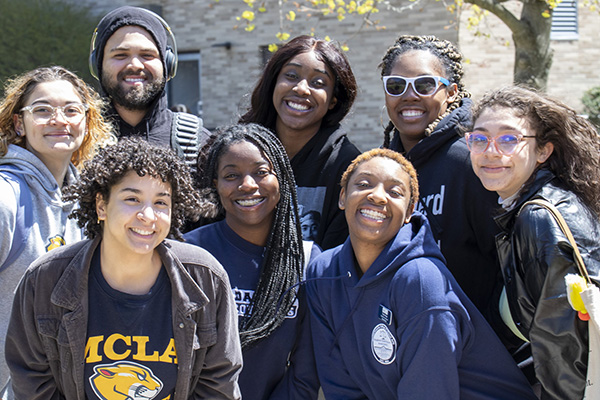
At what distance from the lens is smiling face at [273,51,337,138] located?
3719 millimetres

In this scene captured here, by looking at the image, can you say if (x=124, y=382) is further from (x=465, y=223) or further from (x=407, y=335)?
(x=465, y=223)

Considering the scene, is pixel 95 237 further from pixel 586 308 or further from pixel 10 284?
pixel 586 308

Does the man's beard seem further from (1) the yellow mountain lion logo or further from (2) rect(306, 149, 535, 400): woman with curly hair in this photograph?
(1) the yellow mountain lion logo

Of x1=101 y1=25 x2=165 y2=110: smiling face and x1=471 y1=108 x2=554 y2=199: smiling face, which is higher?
x1=101 y1=25 x2=165 y2=110: smiling face

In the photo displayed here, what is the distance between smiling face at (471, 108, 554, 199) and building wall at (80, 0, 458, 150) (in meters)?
10.2

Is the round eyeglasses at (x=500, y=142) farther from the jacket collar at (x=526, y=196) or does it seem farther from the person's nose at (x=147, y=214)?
the person's nose at (x=147, y=214)

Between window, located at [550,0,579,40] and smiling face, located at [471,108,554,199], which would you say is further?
window, located at [550,0,579,40]

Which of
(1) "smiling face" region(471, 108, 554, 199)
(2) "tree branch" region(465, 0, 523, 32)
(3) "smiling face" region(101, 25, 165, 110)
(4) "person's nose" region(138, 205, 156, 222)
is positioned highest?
(2) "tree branch" region(465, 0, 523, 32)

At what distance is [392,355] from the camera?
105 inches

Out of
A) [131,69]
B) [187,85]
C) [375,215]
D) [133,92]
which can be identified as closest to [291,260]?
[375,215]

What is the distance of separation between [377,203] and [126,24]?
85.9 inches

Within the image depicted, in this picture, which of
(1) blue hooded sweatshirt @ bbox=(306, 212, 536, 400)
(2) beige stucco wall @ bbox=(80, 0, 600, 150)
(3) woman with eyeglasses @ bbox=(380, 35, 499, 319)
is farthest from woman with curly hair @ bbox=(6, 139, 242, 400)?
(2) beige stucco wall @ bbox=(80, 0, 600, 150)

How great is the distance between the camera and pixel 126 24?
3986 millimetres

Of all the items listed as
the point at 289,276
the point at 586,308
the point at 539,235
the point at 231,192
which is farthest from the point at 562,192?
the point at 231,192
